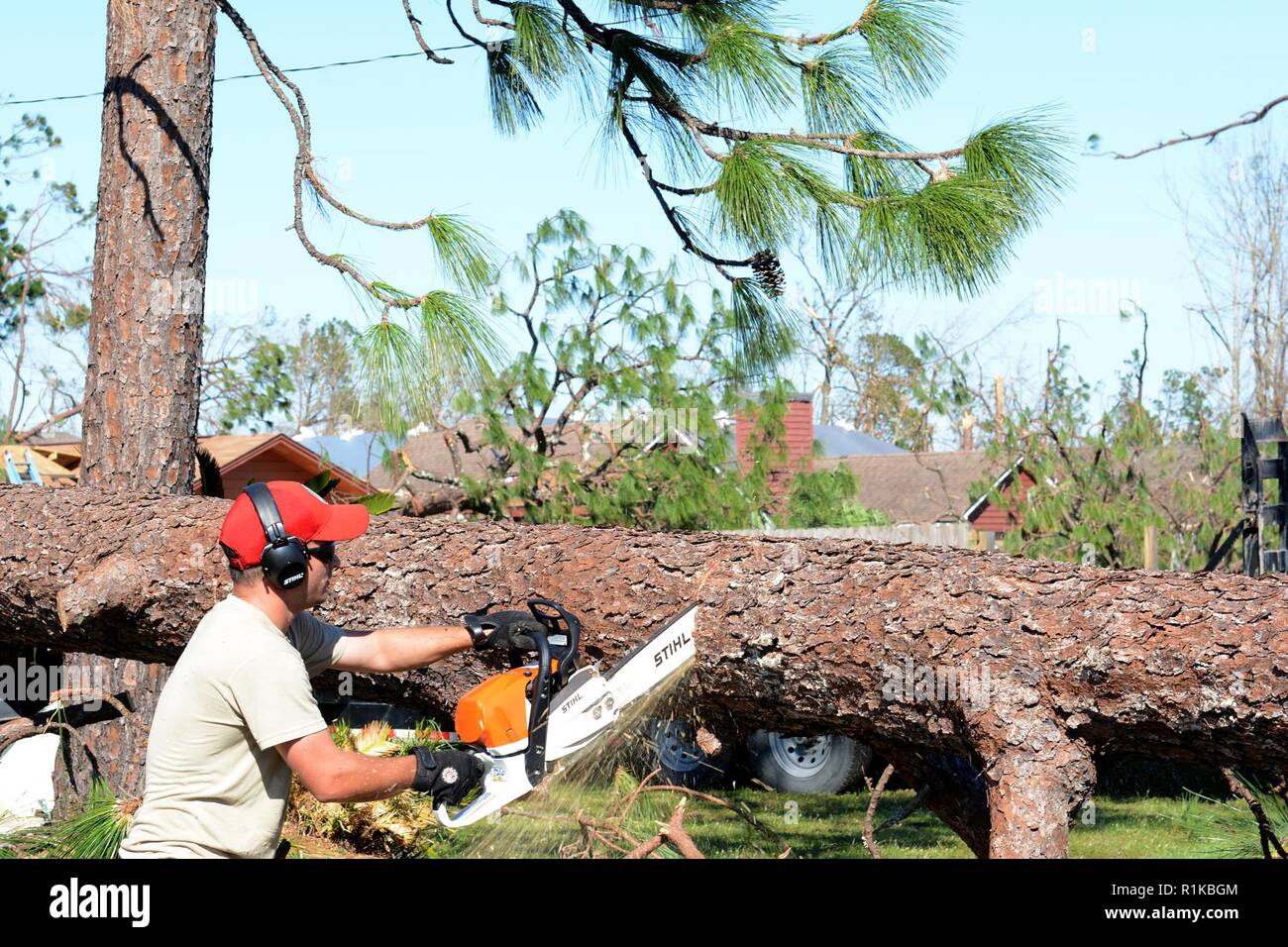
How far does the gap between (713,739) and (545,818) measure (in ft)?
2.47

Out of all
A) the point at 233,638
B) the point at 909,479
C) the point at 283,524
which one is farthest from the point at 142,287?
the point at 909,479

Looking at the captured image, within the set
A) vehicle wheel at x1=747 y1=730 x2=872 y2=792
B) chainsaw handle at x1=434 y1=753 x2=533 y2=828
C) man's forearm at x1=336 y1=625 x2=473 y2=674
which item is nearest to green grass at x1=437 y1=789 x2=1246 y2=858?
vehicle wheel at x1=747 y1=730 x2=872 y2=792

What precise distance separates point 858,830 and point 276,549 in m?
6.31

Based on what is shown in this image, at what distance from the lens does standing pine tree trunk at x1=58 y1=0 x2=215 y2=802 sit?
5.18 meters

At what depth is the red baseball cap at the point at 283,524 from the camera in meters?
2.70

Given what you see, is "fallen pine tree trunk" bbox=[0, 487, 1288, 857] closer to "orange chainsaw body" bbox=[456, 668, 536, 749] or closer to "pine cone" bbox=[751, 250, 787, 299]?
"orange chainsaw body" bbox=[456, 668, 536, 749]

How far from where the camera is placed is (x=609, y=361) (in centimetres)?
1014

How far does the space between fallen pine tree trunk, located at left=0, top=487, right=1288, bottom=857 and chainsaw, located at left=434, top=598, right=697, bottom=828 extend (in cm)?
26

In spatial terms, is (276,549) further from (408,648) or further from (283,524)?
(408,648)

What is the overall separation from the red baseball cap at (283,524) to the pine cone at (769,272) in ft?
8.70

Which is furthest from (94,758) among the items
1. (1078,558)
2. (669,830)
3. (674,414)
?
(1078,558)

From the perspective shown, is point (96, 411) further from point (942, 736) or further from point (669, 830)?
point (942, 736)
